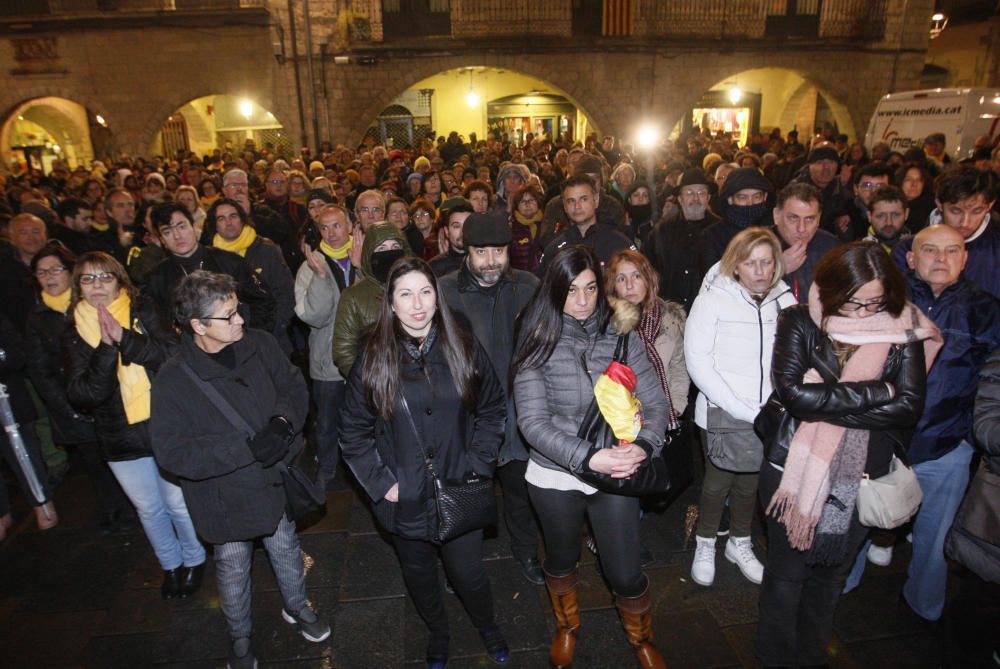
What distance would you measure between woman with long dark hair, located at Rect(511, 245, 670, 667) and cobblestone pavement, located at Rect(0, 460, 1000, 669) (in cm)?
69

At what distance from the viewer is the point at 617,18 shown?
18141mm

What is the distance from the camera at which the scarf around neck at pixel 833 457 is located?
2.53 metres

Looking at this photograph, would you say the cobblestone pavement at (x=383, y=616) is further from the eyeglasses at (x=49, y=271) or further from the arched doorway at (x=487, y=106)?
the arched doorway at (x=487, y=106)

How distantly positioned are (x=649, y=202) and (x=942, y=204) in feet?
11.1

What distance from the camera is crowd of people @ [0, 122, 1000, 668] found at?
2.63 m

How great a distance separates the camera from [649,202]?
6863 millimetres

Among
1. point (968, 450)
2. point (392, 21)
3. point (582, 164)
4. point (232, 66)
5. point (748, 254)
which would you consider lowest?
point (968, 450)

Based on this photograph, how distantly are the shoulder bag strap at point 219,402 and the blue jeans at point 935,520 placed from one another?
351cm

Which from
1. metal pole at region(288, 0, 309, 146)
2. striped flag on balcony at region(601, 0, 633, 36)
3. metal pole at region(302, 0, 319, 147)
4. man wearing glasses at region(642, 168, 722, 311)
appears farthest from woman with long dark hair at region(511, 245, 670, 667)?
striped flag on balcony at region(601, 0, 633, 36)

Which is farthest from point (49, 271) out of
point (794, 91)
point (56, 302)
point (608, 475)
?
point (794, 91)

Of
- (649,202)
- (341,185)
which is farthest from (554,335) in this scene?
(341,185)

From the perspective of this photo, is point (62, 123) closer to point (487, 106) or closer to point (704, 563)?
point (487, 106)

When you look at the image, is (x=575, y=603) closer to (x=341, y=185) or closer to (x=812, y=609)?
(x=812, y=609)

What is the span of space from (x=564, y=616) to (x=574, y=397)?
1.21 metres
